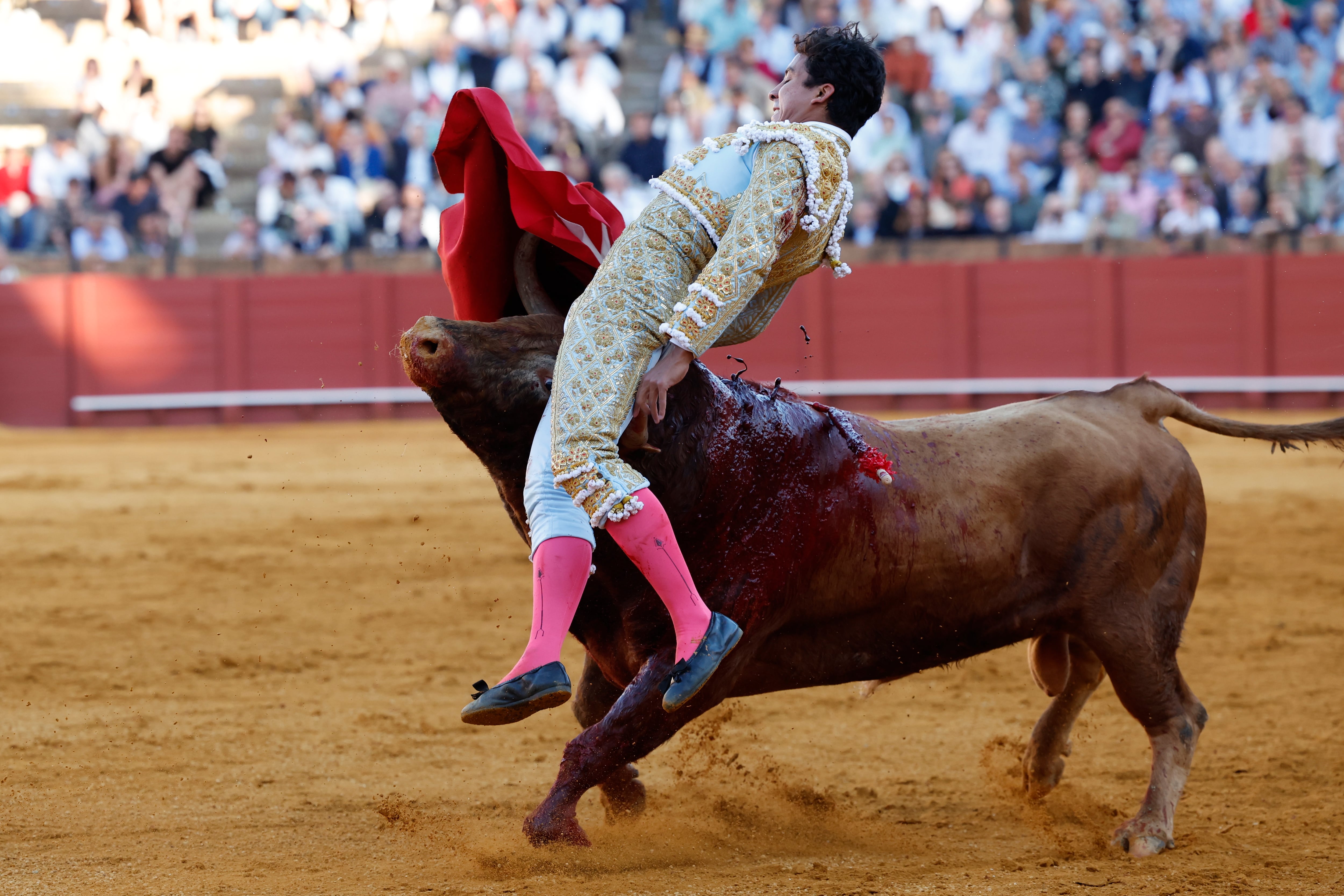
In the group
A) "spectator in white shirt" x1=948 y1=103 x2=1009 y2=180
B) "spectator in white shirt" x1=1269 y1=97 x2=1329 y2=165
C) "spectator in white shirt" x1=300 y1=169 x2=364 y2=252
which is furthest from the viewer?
"spectator in white shirt" x1=300 y1=169 x2=364 y2=252

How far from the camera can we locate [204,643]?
466cm

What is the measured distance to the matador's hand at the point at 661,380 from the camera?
7.94 ft

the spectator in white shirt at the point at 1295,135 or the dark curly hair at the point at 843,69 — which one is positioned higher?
the spectator in white shirt at the point at 1295,135

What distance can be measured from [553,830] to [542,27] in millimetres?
10147

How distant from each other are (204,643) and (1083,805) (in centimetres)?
280

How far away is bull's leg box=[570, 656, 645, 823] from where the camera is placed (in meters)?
2.97

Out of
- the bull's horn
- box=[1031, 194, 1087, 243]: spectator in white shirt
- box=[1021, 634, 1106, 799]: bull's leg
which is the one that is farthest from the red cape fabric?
box=[1031, 194, 1087, 243]: spectator in white shirt

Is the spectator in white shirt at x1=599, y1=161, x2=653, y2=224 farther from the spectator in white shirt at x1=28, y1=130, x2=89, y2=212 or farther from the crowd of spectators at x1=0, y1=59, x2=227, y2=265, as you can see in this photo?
the spectator in white shirt at x1=28, y1=130, x2=89, y2=212

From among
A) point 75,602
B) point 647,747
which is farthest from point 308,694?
point 647,747

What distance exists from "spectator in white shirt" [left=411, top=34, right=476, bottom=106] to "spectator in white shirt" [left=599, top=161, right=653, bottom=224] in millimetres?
1730

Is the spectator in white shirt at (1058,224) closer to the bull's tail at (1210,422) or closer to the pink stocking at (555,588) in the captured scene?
the bull's tail at (1210,422)

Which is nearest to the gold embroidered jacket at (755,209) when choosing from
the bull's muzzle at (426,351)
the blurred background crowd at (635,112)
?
the bull's muzzle at (426,351)

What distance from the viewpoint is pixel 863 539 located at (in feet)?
9.13

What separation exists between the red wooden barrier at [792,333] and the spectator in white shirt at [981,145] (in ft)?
2.36
